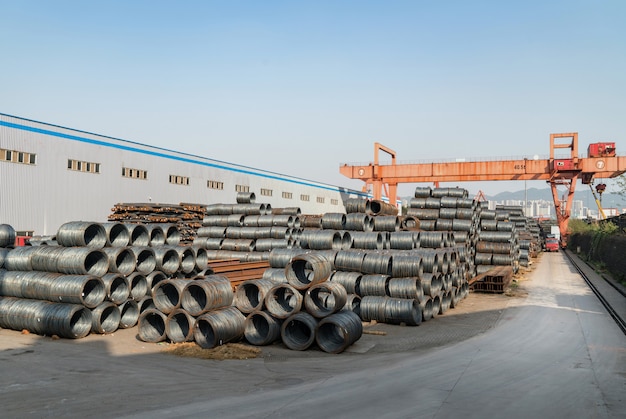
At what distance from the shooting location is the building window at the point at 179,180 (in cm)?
3431

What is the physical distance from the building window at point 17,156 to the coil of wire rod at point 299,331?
19644mm

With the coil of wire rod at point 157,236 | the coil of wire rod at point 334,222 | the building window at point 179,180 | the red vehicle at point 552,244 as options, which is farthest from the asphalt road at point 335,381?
the red vehicle at point 552,244

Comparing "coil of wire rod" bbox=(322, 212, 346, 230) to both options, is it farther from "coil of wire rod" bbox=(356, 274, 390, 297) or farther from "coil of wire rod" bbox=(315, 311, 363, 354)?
"coil of wire rod" bbox=(315, 311, 363, 354)

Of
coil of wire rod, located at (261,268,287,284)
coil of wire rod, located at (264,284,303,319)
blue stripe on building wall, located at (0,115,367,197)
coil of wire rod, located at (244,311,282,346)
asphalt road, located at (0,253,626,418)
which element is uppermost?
blue stripe on building wall, located at (0,115,367,197)

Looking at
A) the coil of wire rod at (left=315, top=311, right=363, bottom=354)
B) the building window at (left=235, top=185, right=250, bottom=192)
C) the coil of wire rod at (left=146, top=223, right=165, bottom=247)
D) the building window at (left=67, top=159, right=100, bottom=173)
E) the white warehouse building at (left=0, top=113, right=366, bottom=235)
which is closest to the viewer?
the coil of wire rod at (left=315, top=311, right=363, bottom=354)

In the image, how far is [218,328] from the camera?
1084cm

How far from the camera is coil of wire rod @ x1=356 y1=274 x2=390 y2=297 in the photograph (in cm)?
1430

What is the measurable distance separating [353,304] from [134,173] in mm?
22008

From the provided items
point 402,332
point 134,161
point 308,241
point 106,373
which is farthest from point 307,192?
point 106,373

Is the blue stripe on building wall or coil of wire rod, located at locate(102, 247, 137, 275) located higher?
the blue stripe on building wall

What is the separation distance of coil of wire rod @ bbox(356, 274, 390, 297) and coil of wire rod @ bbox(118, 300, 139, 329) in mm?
6847

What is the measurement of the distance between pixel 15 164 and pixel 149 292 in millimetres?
14706

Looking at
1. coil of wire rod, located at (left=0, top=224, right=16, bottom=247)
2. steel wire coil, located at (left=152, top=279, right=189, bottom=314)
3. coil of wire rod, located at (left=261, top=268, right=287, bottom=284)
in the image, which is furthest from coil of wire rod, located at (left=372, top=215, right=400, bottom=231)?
coil of wire rod, located at (left=0, top=224, right=16, bottom=247)

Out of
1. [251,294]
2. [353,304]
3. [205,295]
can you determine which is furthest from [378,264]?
[205,295]
